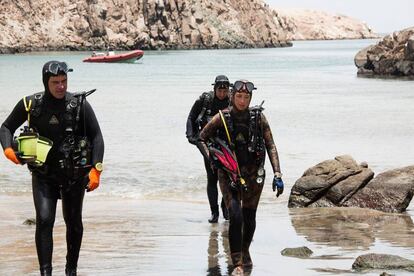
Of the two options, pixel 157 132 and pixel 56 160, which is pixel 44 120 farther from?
pixel 157 132

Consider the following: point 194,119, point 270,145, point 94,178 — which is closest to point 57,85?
point 94,178

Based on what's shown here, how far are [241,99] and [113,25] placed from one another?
148238 mm

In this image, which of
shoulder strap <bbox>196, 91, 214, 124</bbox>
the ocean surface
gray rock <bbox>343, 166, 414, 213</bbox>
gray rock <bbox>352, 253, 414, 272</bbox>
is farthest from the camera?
the ocean surface

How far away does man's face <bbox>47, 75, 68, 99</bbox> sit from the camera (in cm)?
751

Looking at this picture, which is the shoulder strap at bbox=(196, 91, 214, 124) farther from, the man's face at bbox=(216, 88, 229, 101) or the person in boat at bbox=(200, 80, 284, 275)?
the person in boat at bbox=(200, 80, 284, 275)

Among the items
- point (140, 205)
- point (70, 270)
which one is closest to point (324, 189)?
point (140, 205)

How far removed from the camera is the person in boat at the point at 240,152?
8.55 metres

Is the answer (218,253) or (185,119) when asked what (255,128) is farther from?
(185,119)

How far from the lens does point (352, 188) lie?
1388cm

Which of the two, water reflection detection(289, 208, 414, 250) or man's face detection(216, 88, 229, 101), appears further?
man's face detection(216, 88, 229, 101)

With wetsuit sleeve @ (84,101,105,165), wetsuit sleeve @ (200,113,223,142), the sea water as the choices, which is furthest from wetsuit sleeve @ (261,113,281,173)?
the sea water

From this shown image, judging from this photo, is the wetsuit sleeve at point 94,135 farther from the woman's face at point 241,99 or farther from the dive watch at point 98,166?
the woman's face at point 241,99

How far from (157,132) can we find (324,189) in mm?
16183

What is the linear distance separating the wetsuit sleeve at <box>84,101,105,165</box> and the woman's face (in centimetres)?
139
